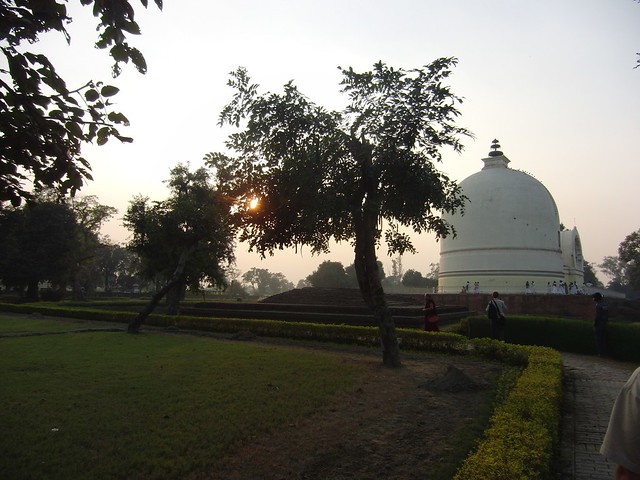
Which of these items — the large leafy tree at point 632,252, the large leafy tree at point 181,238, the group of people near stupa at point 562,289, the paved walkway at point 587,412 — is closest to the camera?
the paved walkway at point 587,412

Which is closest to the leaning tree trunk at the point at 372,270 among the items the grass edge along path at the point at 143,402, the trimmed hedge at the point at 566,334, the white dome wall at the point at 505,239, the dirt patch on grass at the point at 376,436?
the grass edge along path at the point at 143,402

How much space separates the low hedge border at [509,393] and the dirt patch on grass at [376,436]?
1.66 ft

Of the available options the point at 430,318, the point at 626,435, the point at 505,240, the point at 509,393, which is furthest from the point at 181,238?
the point at 505,240

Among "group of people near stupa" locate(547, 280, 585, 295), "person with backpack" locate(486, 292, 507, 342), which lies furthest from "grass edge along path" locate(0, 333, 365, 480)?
"group of people near stupa" locate(547, 280, 585, 295)

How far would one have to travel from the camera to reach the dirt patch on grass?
171 inches

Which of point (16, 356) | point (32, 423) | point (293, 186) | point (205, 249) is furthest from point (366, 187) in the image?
point (205, 249)

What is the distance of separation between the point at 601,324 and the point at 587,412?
21.4ft

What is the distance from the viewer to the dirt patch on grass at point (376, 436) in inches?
171

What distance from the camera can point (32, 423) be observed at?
5.23m

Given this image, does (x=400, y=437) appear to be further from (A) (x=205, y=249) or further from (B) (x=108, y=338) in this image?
(A) (x=205, y=249)

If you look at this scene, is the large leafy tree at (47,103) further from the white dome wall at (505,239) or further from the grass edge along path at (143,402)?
the white dome wall at (505,239)

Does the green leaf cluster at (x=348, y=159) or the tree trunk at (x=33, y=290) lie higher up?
the green leaf cluster at (x=348, y=159)

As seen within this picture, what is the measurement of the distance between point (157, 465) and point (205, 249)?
1869cm

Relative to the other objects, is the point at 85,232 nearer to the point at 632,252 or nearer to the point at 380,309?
the point at 380,309
